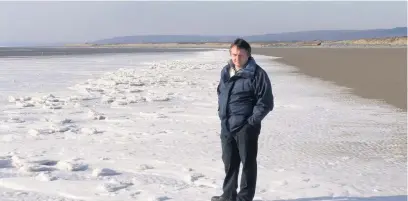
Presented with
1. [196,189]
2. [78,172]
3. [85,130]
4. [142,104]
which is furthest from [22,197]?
[142,104]

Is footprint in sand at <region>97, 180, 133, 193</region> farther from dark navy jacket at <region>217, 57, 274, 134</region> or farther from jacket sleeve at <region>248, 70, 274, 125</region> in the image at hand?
jacket sleeve at <region>248, 70, 274, 125</region>

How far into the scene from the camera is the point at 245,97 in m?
5.29

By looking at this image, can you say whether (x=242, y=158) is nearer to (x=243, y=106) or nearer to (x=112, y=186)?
(x=243, y=106)

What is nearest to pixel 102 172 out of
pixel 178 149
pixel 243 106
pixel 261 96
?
pixel 178 149

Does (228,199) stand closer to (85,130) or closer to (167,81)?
(85,130)

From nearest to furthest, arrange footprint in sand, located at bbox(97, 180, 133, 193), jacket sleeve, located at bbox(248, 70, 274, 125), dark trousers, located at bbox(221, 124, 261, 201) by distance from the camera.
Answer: jacket sleeve, located at bbox(248, 70, 274, 125) < dark trousers, located at bbox(221, 124, 261, 201) < footprint in sand, located at bbox(97, 180, 133, 193)

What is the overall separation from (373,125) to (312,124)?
1.13 meters

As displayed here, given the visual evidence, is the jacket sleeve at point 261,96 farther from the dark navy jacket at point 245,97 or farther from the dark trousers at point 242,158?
the dark trousers at point 242,158

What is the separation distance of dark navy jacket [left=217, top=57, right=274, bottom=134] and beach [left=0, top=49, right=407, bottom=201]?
1.17 metres

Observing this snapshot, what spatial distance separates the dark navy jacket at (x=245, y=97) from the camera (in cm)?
520

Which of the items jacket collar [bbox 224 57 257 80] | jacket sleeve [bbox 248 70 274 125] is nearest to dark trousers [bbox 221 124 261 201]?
jacket sleeve [bbox 248 70 274 125]

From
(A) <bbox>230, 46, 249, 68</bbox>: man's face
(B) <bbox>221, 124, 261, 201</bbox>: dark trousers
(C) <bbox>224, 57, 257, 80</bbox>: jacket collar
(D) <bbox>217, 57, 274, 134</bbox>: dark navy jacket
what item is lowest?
(B) <bbox>221, 124, 261, 201</bbox>: dark trousers

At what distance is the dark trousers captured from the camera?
541cm

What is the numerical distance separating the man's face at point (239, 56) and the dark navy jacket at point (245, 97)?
50 mm
